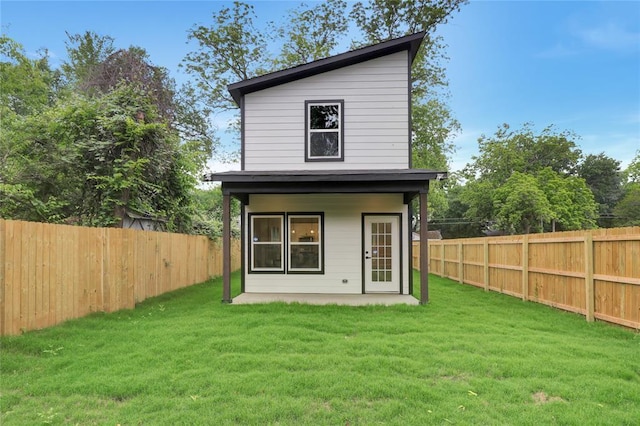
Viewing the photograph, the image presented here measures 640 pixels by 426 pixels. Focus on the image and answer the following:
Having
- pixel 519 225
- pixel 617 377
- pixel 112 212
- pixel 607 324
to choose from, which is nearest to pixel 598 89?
pixel 519 225

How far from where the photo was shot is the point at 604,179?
150 ft

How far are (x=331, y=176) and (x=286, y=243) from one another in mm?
2593

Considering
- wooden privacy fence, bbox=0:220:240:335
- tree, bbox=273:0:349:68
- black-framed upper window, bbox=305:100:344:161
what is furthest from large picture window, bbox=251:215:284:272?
tree, bbox=273:0:349:68

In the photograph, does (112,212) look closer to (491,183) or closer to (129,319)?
(129,319)

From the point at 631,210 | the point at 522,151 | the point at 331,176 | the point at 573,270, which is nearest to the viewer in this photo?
the point at 573,270

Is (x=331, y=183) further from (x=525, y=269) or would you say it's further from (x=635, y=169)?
(x=635, y=169)

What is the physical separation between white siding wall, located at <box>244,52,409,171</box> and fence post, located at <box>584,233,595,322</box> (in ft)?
13.6

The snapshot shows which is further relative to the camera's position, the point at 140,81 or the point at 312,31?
the point at 312,31

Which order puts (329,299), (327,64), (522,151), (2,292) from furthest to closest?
1. (522,151)
2. (327,64)
3. (329,299)
4. (2,292)

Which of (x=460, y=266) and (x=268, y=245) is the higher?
(x=268, y=245)

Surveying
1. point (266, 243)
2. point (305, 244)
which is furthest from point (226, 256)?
point (305, 244)

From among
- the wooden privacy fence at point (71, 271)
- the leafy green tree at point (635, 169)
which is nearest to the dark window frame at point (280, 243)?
the wooden privacy fence at point (71, 271)

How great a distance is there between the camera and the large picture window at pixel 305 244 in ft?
32.2

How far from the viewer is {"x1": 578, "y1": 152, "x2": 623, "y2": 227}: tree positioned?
148 feet
